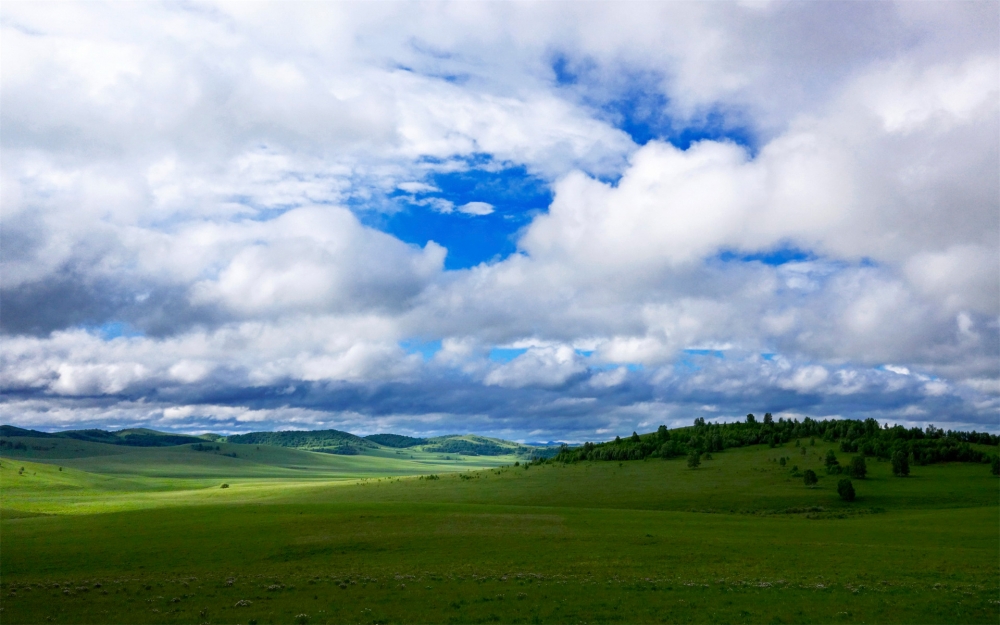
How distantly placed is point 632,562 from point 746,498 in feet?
228

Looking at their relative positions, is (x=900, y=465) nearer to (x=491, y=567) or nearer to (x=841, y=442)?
(x=841, y=442)

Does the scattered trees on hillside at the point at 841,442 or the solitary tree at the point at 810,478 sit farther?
the scattered trees on hillside at the point at 841,442

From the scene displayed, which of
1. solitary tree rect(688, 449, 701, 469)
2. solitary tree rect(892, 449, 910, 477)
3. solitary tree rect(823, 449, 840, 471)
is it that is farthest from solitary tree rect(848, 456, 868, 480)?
solitary tree rect(688, 449, 701, 469)

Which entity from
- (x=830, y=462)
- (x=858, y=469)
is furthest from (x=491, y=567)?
(x=830, y=462)

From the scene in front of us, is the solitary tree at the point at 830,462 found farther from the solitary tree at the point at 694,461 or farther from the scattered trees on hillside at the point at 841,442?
the solitary tree at the point at 694,461

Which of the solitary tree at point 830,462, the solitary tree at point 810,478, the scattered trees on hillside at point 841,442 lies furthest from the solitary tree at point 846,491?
the scattered trees on hillside at point 841,442

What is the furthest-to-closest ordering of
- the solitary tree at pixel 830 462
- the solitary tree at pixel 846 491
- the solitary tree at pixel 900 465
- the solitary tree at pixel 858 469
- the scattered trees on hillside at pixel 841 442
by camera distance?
the scattered trees on hillside at pixel 841 442 < the solitary tree at pixel 830 462 < the solitary tree at pixel 900 465 < the solitary tree at pixel 858 469 < the solitary tree at pixel 846 491

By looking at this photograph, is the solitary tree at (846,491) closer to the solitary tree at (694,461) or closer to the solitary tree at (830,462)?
the solitary tree at (830,462)

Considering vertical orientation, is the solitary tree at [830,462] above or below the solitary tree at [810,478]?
above

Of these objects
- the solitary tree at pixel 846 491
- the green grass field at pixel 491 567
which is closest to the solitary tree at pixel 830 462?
the solitary tree at pixel 846 491

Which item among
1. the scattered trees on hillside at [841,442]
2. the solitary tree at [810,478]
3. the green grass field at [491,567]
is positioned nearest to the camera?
the green grass field at [491,567]

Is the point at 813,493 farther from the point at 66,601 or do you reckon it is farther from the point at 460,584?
the point at 66,601

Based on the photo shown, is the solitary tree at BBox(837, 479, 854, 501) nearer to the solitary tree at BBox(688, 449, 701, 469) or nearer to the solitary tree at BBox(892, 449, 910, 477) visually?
the solitary tree at BBox(892, 449, 910, 477)

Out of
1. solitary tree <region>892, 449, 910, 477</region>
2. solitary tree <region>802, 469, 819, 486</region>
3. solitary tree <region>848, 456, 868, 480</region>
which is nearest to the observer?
solitary tree <region>802, 469, 819, 486</region>
